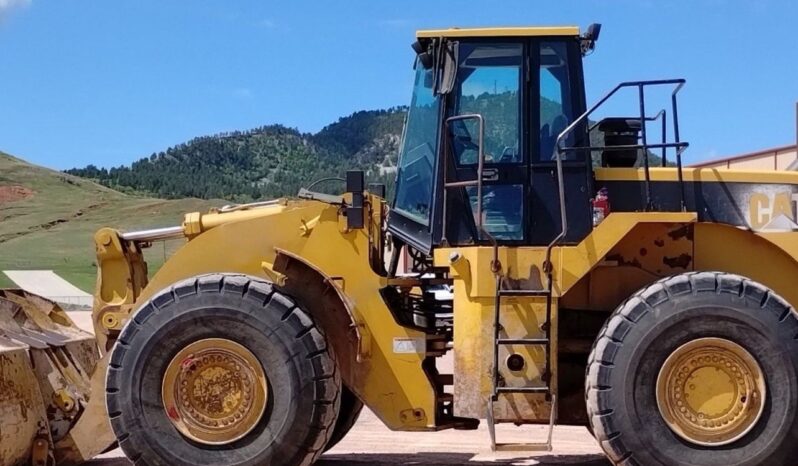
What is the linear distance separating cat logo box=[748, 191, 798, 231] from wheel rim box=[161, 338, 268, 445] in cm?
346

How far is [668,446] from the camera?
5.96m

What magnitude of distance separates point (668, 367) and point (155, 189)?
353 ft

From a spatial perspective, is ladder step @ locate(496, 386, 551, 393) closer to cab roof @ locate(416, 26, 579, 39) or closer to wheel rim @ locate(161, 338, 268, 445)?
wheel rim @ locate(161, 338, 268, 445)

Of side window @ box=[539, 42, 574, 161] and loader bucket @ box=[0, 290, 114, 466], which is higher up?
side window @ box=[539, 42, 574, 161]

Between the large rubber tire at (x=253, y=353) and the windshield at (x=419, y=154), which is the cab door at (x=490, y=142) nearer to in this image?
the windshield at (x=419, y=154)

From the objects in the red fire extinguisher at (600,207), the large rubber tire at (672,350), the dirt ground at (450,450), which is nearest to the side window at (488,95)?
the red fire extinguisher at (600,207)

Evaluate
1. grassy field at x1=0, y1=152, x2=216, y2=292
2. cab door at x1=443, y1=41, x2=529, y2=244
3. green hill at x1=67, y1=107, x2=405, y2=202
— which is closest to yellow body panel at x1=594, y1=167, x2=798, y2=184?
cab door at x1=443, y1=41, x2=529, y2=244

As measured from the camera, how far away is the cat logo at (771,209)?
21.9 ft

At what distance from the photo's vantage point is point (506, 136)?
6641 mm

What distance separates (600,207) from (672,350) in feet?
3.51

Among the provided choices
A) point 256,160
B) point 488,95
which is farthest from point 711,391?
point 256,160

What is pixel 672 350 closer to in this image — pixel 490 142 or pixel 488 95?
pixel 490 142

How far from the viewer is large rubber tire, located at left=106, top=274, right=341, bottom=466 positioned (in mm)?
6301

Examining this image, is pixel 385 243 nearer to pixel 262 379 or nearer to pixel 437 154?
pixel 437 154
